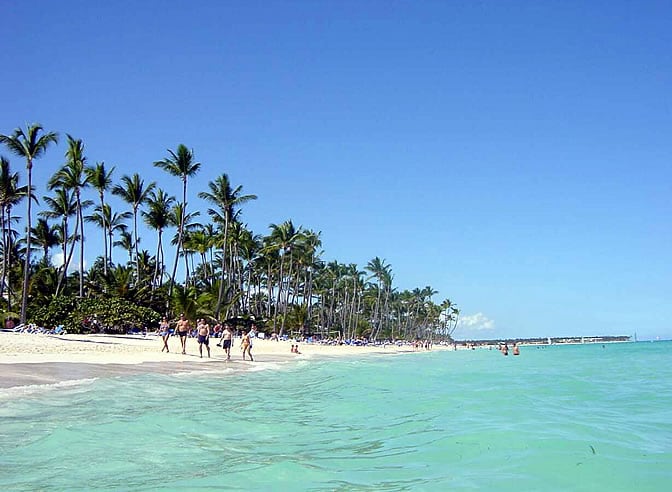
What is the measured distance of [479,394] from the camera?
15.2 meters

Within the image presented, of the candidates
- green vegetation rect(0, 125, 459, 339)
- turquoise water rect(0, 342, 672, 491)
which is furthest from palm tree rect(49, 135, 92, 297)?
turquoise water rect(0, 342, 672, 491)

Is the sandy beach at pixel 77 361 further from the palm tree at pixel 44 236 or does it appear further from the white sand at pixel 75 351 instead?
the palm tree at pixel 44 236

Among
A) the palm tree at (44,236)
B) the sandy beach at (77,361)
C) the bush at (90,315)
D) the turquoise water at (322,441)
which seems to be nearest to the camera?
the turquoise water at (322,441)

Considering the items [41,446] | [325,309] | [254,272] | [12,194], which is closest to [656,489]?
[41,446]

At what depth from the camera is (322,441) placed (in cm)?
803

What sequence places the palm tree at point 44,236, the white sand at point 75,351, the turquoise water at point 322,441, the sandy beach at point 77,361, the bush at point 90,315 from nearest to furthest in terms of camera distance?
the turquoise water at point 322,441, the sandy beach at point 77,361, the white sand at point 75,351, the bush at point 90,315, the palm tree at point 44,236

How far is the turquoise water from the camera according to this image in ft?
19.0

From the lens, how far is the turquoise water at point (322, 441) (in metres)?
5.80

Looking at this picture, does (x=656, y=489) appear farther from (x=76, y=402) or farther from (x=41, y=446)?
(x=76, y=402)

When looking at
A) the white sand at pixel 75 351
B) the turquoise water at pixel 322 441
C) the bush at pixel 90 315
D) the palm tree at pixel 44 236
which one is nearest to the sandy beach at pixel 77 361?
the white sand at pixel 75 351

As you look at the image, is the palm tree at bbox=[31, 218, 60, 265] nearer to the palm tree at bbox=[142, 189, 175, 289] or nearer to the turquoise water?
the palm tree at bbox=[142, 189, 175, 289]

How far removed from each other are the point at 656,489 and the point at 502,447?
2198 mm

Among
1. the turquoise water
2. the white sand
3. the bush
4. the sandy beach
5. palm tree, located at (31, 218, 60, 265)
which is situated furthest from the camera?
palm tree, located at (31, 218, 60, 265)

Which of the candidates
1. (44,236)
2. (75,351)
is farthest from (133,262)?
(75,351)
